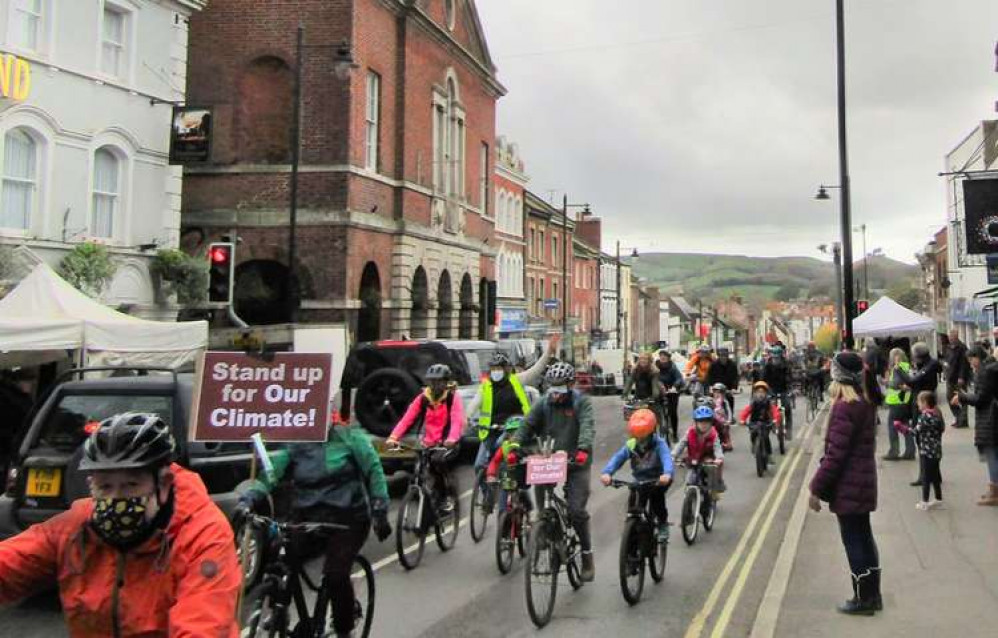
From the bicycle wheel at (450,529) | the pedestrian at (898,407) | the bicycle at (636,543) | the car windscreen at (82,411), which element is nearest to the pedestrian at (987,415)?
the pedestrian at (898,407)

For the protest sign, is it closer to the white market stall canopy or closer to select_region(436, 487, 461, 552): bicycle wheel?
select_region(436, 487, 461, 552): bicycle wheel

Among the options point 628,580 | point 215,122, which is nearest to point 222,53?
point 215,122

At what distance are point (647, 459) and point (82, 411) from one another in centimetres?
477

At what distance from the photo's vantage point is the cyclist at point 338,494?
5398 mm

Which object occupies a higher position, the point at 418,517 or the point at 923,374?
the point at 923,374

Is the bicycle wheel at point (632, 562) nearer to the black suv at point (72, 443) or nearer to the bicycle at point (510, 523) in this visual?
the bicycle at point (510, 523)

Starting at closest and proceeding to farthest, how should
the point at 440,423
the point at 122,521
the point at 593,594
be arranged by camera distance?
the point at 122,521, the point at 593,594, the point at 440,423

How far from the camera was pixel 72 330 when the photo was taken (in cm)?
1160

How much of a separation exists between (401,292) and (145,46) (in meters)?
11.4

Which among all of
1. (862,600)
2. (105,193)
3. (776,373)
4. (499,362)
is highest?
(105,193)

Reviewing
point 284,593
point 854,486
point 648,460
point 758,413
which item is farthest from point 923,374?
point 284,593

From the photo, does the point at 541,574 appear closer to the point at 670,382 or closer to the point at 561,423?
the point at 561,423

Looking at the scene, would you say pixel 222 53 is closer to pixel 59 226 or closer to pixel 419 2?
pixel 419 2

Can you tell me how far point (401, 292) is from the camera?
28.3 metres
